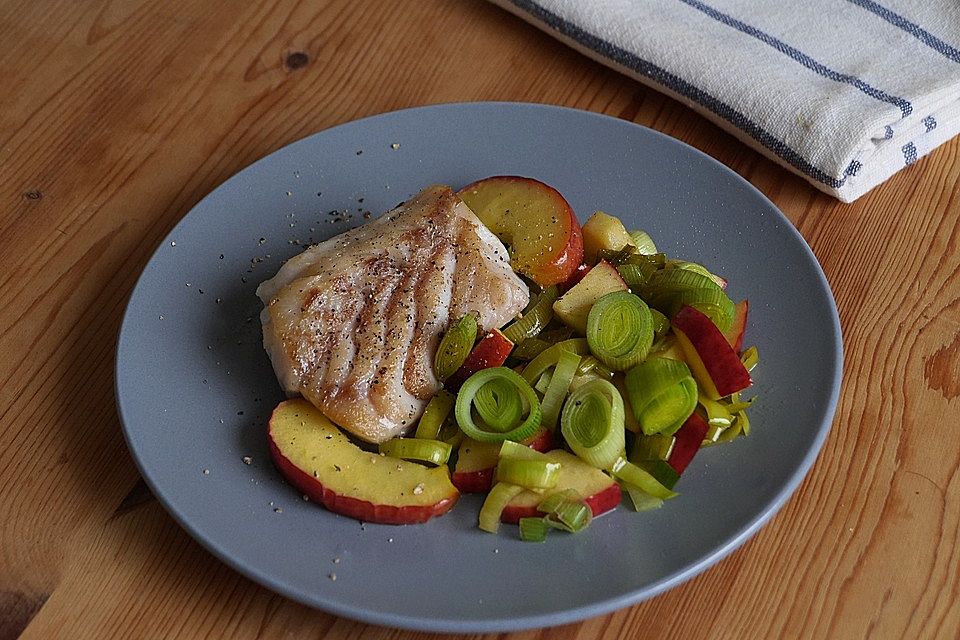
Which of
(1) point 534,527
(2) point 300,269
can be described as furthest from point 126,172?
(1) point 534,527

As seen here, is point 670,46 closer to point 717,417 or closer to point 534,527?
point 717,417

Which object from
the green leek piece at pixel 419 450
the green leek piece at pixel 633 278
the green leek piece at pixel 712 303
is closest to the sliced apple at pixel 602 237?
the green leek piece at pixel 633 278

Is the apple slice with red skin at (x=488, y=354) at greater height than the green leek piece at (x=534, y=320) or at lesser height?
lesser

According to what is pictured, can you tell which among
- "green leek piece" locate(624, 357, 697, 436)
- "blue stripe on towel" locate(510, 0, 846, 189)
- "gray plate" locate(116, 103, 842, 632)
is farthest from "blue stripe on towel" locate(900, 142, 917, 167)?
"green leek piece" locate(624, 357, 697, 436)

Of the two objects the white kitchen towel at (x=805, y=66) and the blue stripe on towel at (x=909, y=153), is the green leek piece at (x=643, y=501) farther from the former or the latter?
the blue stripe on towel at (x=909, y=153)

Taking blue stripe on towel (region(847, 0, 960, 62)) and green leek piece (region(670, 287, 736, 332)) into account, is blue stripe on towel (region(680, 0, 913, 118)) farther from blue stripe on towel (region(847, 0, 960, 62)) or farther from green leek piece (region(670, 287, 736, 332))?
green leek piece (region(670, 287, 736, 332))

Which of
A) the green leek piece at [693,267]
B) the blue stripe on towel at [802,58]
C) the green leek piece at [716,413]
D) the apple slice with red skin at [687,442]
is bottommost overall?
the apple slice with red skin at [687,442]
